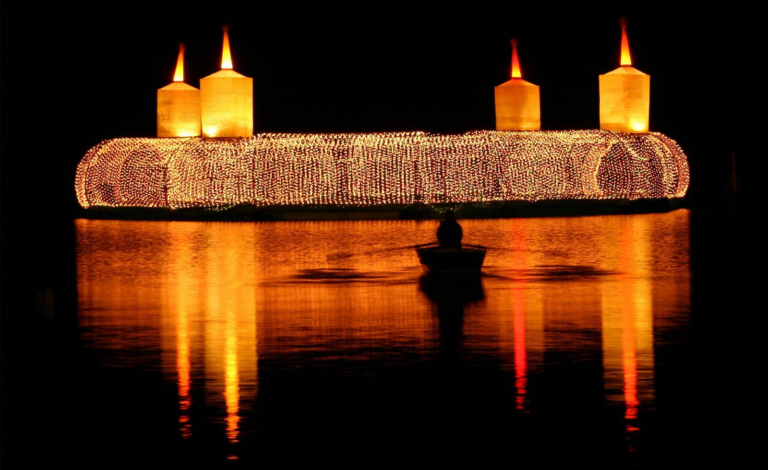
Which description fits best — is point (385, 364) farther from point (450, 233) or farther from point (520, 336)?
point (450, 233)

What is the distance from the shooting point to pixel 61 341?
11.3m

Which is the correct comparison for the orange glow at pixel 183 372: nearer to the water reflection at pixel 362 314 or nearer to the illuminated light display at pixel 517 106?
the water reflection at pixel 362 314

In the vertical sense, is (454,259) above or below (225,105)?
below

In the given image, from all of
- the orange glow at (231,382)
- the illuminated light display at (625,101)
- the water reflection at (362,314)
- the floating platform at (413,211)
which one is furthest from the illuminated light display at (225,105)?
the orange glow at (231,382)

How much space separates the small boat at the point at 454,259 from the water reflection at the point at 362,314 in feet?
0.86

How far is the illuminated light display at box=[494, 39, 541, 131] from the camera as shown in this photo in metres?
38.4

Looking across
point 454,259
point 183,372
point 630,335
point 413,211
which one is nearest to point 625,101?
point 413,211

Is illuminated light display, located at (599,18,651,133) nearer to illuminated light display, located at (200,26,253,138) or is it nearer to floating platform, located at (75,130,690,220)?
floating platform, located at (75,130,690,220)

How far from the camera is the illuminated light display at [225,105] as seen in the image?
35.1 metres

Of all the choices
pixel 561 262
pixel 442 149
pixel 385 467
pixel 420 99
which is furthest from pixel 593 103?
pixel 385 467

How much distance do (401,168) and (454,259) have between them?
16704mm

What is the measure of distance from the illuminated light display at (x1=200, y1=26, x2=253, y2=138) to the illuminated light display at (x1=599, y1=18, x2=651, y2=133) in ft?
32.4

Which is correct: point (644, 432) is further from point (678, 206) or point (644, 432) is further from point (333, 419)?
point (678, 206)

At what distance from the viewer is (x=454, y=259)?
16.5m
